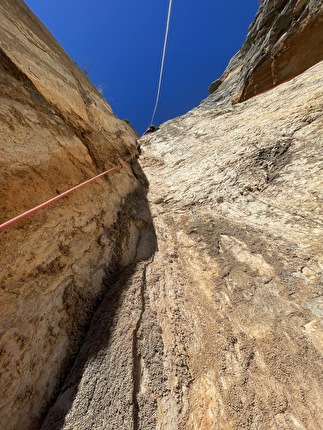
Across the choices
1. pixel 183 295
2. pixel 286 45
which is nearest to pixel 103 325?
pixel 183 295

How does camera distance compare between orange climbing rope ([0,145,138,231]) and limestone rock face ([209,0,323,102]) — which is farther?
limestone rock face ([209,0,323,102])

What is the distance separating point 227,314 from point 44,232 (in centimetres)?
170

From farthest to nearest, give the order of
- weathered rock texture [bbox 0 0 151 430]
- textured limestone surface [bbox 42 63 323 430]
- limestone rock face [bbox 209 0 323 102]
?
limestone rock face [bbox 209 0 323 102] → weathered rock texture [bbox 0 0 151 430] → textured limestone surface [bbox 42 63 323 430]

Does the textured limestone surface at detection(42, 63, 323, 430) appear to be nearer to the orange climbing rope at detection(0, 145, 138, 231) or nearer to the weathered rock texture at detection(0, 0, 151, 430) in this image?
the weathered rock texture at detection(0, 0, 151, 430)

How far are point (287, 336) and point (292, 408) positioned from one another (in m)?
0.38

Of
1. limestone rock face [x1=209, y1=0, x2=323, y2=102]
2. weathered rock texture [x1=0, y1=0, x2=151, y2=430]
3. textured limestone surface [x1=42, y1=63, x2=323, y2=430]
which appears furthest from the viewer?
limestone rock face [x1=209, y1=0, x2=323, y2=102]

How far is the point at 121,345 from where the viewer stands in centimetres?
162

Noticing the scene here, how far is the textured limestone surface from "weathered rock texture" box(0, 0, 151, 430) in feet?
0.74

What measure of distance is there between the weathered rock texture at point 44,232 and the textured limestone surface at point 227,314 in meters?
0.23

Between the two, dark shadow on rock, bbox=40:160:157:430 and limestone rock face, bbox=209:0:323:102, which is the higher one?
limestone rock face, bbox=209:0:323:102

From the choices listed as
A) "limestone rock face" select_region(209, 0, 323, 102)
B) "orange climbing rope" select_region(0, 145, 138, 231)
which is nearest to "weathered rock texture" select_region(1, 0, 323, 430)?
"orange climbing rope" select_region(0, 145, 138, 231)

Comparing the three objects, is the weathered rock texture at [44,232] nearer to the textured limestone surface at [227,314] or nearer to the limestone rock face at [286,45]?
the textured limestone surface at [227,314]

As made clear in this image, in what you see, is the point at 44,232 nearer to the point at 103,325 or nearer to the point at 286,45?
the point at 103,325

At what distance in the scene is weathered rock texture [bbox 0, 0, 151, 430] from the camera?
1438mm
